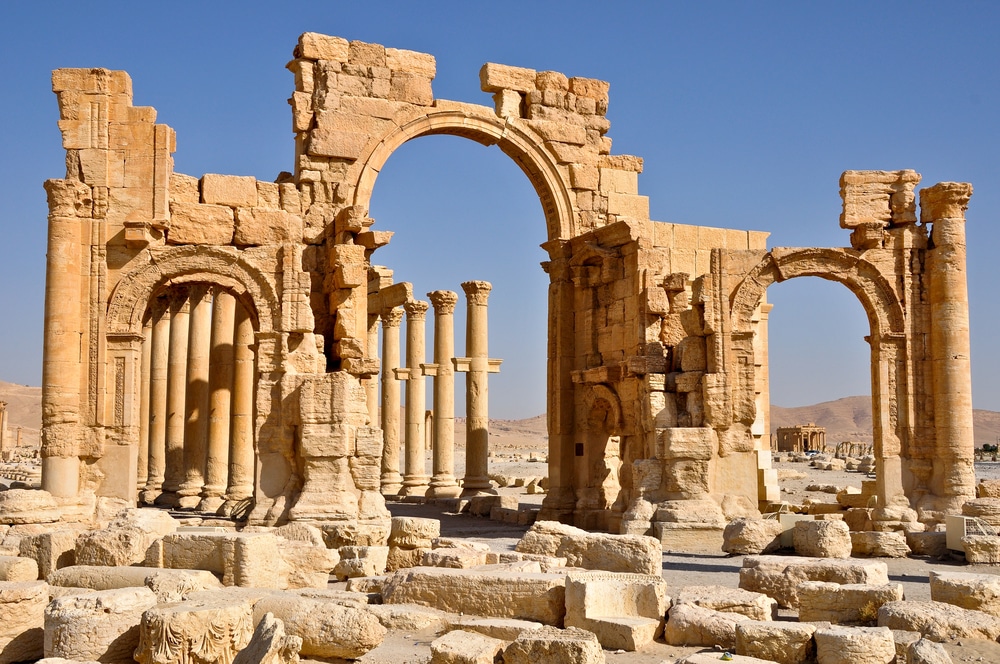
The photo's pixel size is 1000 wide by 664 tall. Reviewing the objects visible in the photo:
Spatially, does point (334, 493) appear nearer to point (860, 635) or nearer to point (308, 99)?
point (308, 99)

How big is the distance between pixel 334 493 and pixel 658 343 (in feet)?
17.7

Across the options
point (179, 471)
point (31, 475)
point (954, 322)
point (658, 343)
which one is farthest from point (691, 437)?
point (31, 475)

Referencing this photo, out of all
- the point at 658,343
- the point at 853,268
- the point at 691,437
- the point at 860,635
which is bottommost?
the point at 860,635

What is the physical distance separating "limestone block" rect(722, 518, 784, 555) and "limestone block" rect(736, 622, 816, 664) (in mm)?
6070

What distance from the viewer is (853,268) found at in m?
17.6

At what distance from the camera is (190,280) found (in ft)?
53.0

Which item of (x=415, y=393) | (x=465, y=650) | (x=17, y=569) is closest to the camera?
(x=465, y=650)

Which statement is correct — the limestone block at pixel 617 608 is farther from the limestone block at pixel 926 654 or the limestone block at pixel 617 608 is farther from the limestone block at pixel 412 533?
the limestone block at pixel 412 533

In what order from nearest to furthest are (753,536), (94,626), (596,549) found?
(94,626), (596,549), (753,536)

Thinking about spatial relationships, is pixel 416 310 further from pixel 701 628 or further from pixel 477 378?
pixel 701 628

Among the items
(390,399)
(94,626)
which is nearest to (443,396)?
(390,399)

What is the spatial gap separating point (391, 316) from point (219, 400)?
8.57 m

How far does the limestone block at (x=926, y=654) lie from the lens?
7.37m

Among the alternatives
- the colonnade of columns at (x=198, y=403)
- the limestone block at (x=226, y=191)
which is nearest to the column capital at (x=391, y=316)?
the colonnade of columns at (x=198, y=403)
